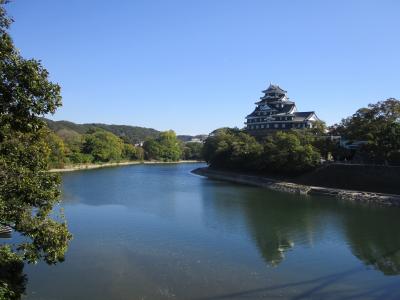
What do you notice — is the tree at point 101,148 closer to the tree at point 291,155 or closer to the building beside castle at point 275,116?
the building beside castle at point 275,116

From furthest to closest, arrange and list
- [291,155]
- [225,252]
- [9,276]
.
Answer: [291,155] → [225,252] → [9,276]

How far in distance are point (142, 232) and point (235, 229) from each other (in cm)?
390

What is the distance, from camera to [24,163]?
589 centimetres

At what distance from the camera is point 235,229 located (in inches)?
677

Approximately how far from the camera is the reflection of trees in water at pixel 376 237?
42.0 feet

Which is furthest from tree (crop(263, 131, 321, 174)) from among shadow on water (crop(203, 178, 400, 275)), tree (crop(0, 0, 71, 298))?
tree (crop(0, 0, 71, 298))

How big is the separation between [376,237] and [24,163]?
14164mm

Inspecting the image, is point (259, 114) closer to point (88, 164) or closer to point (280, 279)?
point (88, 164)

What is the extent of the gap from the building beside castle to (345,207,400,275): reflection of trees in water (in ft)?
77.8

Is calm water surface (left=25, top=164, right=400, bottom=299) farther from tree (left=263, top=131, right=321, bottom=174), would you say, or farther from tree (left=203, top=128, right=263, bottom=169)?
tree (left=203, top=128, right=263, bottom=169)

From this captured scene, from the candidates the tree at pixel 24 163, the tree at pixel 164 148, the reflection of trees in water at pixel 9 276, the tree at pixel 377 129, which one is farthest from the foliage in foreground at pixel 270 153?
the tree at pixel 164 148

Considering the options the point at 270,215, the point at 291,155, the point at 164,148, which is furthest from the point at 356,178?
the point at 164,148

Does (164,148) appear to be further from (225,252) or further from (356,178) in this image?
(225,252)

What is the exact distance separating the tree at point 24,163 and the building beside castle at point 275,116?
40.3 metres
